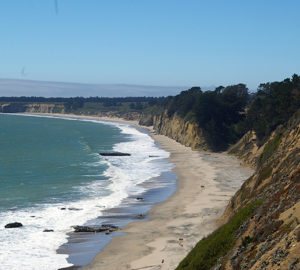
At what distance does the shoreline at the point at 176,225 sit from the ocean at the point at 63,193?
1581 mm

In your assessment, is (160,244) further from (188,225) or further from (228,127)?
(228,127)

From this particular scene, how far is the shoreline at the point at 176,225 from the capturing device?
32.7 m

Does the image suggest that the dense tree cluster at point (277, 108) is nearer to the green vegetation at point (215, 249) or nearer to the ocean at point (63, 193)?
the ocean at point (63, 193)

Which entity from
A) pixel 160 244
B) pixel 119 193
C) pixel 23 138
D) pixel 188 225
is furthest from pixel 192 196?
pixel 23 138

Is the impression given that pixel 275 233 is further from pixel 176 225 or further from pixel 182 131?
pixel 182 131

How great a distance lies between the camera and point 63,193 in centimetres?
5700

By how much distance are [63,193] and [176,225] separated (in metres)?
19.8

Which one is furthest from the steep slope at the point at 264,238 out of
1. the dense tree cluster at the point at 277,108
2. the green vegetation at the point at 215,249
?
the dense tree cluster at the point at 277,108

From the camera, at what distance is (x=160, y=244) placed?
35.9 meters

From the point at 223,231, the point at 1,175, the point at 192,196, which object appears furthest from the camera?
the point at 1,175

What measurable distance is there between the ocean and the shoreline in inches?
62.2

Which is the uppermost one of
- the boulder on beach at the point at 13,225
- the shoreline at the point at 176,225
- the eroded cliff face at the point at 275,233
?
the eroded cliff face at the point at 275,233

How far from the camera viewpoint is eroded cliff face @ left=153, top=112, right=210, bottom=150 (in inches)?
4338

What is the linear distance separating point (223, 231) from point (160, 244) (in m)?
10.5
